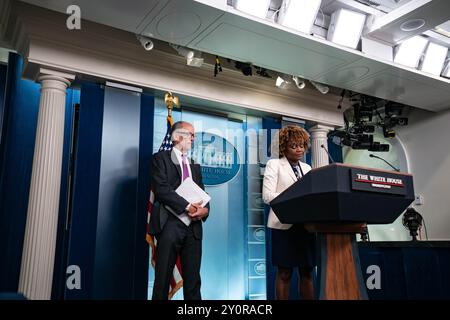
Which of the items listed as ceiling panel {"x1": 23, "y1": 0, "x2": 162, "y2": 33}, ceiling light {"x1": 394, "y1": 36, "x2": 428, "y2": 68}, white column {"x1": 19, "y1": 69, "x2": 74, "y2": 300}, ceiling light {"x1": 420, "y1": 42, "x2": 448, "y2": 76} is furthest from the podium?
ceiling light {"x1": 420, "y1": 42, "x2": 448, "y2": 76}

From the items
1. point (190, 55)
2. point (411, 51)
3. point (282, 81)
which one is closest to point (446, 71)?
point (411, 51)

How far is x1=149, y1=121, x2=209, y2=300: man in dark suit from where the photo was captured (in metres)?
2.26

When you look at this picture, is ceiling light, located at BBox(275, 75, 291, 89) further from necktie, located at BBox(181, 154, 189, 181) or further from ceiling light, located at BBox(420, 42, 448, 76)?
necktie, located at BBox(181, 154, 189, 181)

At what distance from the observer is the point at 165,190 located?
7.68 feet

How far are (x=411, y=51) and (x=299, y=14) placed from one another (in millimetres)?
1345

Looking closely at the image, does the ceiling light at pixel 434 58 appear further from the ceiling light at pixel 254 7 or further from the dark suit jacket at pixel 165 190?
the dark suit jacket at pixel 165 190

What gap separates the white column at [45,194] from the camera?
8.54 ft

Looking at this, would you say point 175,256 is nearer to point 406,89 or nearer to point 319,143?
point 319,143

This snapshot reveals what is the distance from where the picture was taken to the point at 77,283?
2764mm

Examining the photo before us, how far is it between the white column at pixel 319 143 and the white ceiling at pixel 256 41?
0.65 meters

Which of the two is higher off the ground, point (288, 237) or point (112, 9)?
point (112, 9)

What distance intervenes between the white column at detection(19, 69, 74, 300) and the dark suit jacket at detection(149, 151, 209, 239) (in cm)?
90
